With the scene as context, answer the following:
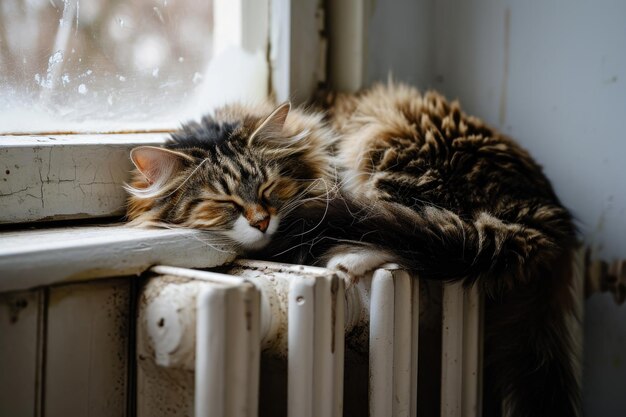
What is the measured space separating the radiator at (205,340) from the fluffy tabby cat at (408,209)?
8 centimetres

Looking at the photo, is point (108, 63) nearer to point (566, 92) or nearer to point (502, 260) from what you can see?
point (502, 260)

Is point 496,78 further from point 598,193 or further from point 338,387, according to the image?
point 338,387

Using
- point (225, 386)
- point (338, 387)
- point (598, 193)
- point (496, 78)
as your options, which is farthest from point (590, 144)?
point (225, 386)

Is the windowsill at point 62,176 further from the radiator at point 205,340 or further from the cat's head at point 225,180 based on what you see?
the radiator at point 205,340

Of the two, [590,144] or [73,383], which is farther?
[590,144]

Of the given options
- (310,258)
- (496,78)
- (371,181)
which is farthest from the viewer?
(496,78)

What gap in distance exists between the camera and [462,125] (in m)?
1.51

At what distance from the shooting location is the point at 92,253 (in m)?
1.00

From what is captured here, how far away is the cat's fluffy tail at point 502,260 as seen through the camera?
1.19 metres

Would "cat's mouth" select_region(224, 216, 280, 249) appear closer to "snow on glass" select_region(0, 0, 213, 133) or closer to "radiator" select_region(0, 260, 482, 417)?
"radiator" select_region(0, 260, 482, 417)

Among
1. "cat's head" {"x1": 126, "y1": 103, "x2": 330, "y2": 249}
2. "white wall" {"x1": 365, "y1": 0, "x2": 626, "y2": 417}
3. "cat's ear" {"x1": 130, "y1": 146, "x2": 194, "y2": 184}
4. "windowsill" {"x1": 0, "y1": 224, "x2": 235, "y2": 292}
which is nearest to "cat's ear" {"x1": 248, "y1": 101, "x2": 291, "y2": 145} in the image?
"cat's head" {"x1": 126, "y1": 103, "x2": 330, "y2": 249}

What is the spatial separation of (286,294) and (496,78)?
0.97m

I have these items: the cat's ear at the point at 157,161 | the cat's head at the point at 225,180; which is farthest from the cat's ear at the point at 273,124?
the cat's ear at the point at 157,161

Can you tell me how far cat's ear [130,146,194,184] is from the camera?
4.09 ft
